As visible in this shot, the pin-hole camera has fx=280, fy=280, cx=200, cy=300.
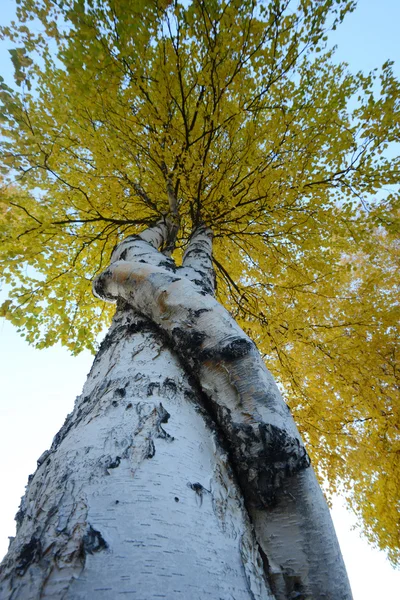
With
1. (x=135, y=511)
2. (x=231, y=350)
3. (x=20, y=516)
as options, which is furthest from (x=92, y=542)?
(x=231, y=350)

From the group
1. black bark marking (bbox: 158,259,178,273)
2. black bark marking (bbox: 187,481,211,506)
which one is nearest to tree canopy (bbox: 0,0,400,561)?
black bark marking (bbox: 158,259,178,273)

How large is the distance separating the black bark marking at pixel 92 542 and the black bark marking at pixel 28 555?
11 cm

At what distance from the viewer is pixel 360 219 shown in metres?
3.59

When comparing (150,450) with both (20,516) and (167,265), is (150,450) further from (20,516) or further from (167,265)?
(167,265)

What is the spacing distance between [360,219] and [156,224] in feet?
8.50

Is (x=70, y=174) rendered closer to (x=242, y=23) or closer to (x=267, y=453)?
(x=242, y=23)

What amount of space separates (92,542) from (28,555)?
0.15 metres

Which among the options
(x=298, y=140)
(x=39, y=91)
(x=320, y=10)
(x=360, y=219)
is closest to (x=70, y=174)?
(x=39, y=91)

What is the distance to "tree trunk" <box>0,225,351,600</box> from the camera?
0.56 m

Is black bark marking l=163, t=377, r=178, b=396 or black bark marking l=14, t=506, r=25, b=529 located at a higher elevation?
black bark marking l=163, t=377, r=178, b=396

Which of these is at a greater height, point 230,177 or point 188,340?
point 230,177

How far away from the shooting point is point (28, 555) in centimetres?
59

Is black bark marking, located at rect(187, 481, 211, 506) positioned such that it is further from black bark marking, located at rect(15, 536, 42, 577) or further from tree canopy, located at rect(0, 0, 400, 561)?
tree canopy, located at rect(0, 0, 400, 561)

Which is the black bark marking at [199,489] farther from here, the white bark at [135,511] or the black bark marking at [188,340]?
the black bark marking at [188,340]
